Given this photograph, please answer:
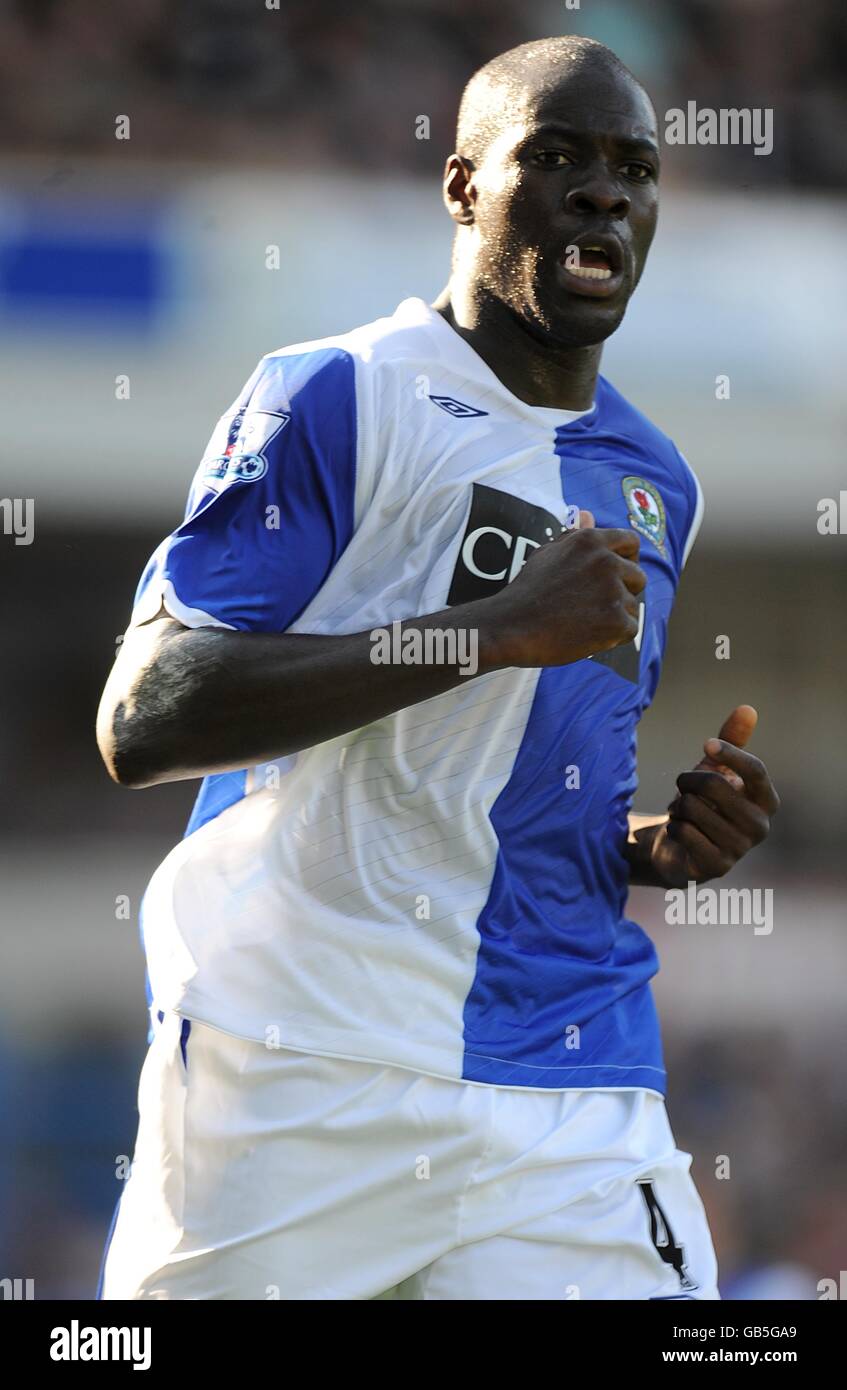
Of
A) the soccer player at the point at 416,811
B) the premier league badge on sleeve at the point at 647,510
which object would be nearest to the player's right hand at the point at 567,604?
the soccer player at the point at 416,811

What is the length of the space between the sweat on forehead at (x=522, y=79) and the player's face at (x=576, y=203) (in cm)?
1

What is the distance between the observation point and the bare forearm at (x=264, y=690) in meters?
1.97

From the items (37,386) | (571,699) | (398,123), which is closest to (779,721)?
(398,123)

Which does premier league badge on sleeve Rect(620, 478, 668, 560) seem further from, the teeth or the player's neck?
the teeth

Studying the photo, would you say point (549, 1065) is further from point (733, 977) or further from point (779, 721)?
point (779, 721)

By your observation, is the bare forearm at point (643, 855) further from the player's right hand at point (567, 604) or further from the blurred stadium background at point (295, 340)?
the blurred stadium background at point (295, 340)

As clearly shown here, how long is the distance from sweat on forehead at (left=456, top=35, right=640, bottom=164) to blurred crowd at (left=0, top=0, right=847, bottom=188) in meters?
4.05

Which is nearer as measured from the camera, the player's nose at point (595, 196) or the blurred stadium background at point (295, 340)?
the player's nose at point (595, 196)

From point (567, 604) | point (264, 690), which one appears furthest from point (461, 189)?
point (264, 690)

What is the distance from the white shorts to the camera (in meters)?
2.07

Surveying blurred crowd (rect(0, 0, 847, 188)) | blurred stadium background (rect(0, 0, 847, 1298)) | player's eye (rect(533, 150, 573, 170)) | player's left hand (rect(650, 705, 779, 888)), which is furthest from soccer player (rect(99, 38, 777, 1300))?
blurred crowd (rect(0, 0, 847, 188))

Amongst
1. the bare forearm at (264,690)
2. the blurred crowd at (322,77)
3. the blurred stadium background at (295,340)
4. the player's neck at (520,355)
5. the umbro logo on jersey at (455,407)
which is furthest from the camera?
the blurred crowd at (322,77)

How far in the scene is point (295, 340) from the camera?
6.04 metres

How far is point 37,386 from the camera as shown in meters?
5.97
